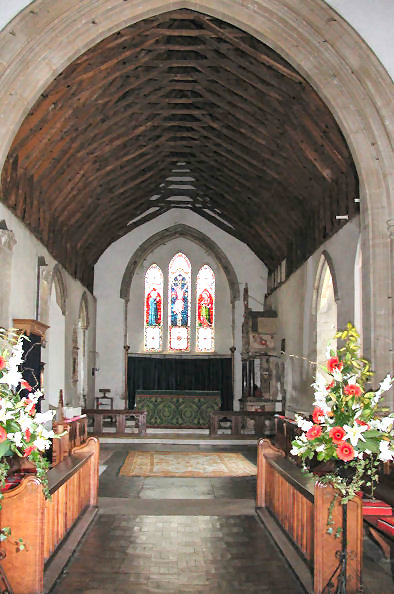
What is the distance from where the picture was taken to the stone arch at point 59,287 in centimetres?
1191

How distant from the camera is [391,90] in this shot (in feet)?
21.8

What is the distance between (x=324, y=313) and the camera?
11102 millimetres

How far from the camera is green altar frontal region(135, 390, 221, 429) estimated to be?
50.7ft

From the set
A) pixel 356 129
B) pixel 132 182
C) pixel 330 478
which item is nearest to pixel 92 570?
pixel 330 478

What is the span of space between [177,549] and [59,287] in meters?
8.28

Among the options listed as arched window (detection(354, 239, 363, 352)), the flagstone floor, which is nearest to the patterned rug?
the flagstone floor

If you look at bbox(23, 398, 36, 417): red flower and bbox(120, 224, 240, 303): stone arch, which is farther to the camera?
bbox(120, 224, 240, 303): stone arch

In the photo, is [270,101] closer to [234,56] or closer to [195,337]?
[234,56]

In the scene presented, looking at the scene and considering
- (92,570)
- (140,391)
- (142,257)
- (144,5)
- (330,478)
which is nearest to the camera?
(330,478)

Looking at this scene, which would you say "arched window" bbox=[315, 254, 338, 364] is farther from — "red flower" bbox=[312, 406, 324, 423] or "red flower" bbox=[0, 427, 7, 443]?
"red flower" bbox=[0, 427, 7, 443]

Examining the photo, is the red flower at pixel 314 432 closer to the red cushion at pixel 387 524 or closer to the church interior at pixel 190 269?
the church interior at pixel 190 269

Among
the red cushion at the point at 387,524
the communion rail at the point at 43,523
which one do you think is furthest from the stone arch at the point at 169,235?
the red cushion at the point at 387,524

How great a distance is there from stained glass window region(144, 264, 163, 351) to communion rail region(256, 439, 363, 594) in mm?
11438

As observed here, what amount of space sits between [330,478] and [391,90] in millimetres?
4603
